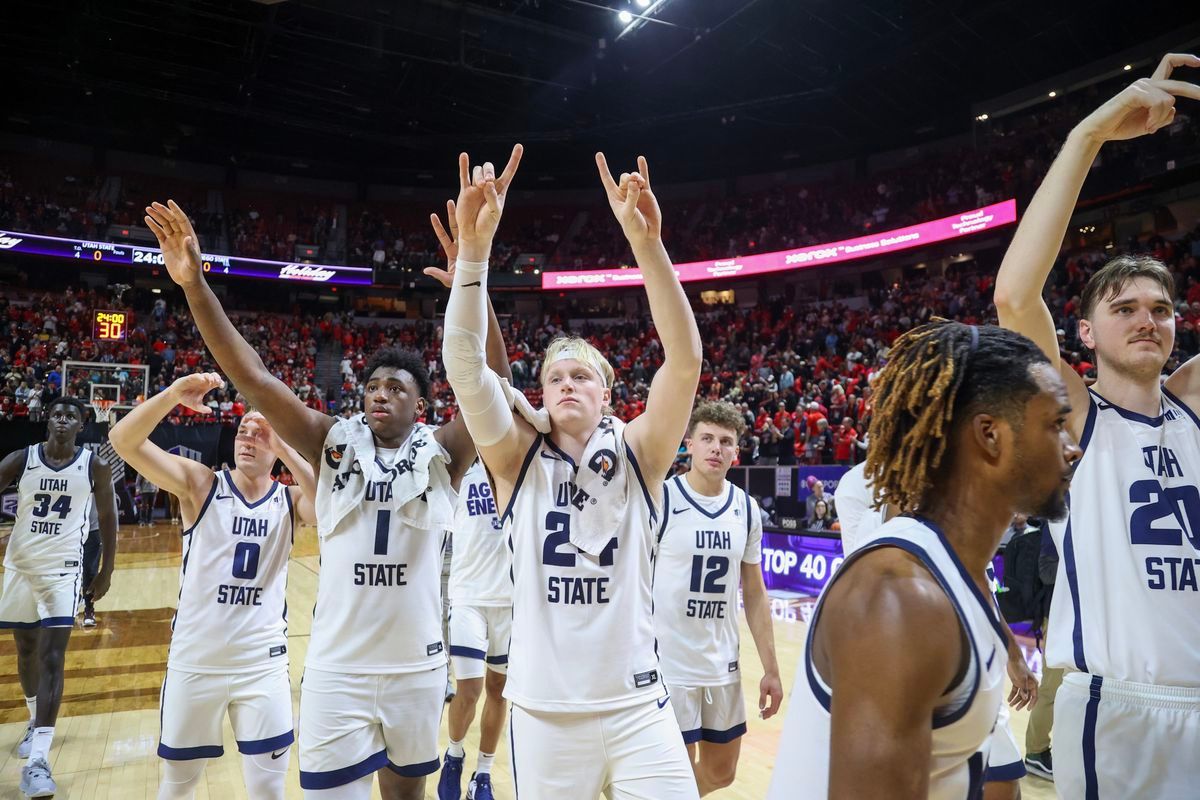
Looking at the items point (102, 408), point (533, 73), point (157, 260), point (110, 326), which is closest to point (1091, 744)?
point (102, 408)

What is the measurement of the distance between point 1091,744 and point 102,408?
71.1 feet

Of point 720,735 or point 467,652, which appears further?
point 467,652

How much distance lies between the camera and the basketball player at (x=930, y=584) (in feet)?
3.99

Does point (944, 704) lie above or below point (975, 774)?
above

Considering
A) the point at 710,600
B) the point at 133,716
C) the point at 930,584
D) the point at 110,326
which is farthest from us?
the point at 110,326

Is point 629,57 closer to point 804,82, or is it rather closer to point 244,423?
point 804,82

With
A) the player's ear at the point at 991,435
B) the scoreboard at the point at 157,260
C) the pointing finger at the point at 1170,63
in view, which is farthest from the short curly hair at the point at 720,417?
the scoreboard at the point at 157,260

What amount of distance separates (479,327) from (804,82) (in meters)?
25.2

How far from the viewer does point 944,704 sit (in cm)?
130

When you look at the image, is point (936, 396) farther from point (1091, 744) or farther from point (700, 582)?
point (700, 582)

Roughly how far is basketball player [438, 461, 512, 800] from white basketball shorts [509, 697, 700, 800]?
241 cm

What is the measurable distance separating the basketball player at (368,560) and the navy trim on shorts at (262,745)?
56 cm

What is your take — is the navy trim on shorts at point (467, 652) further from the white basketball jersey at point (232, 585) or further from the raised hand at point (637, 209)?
the raised hand at point (637, 209)

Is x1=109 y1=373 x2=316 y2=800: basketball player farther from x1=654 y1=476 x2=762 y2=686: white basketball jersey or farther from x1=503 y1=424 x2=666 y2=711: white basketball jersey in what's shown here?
x1=654 y1=476 x2=762 y2=686: white basketball jersey
